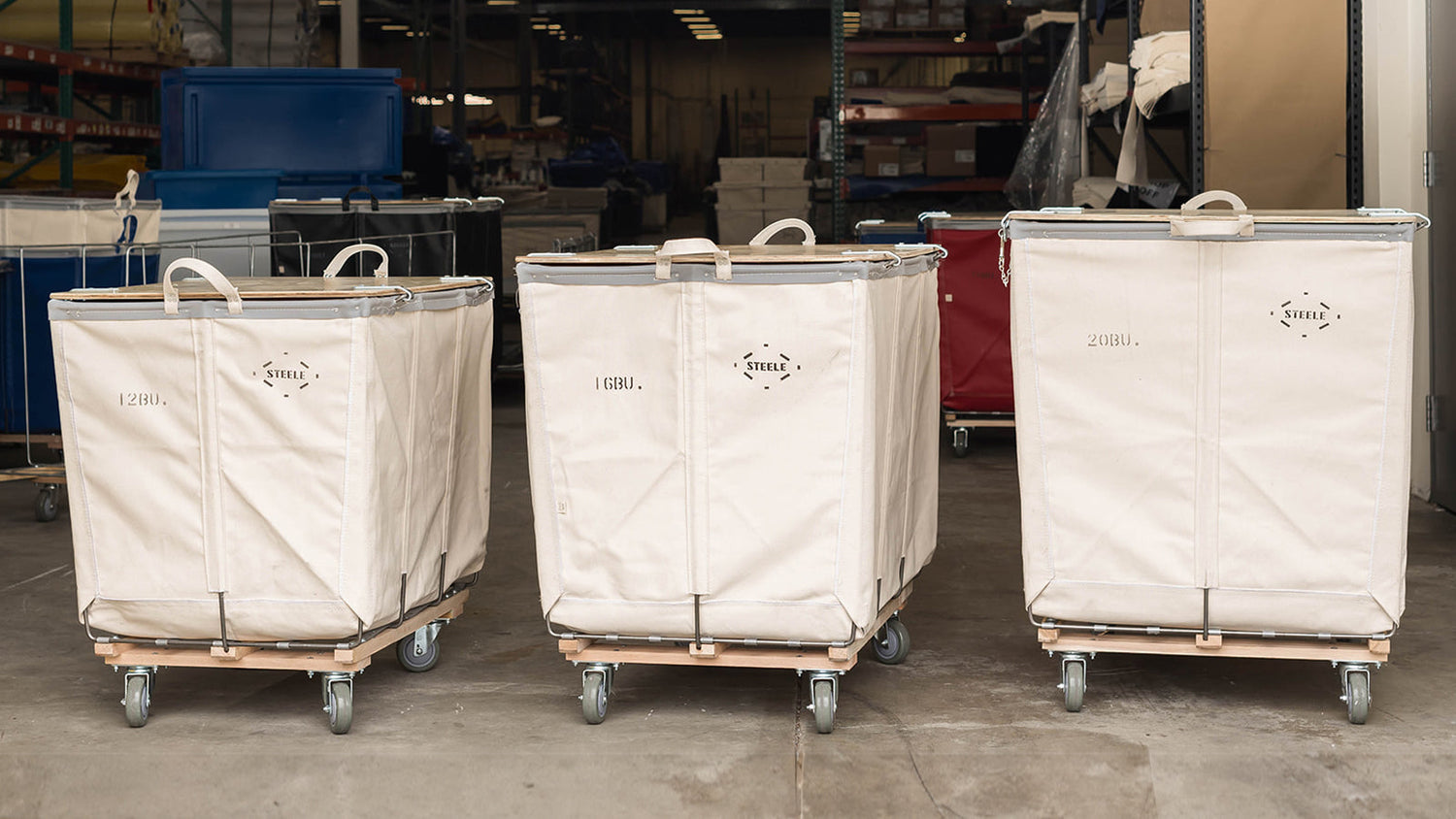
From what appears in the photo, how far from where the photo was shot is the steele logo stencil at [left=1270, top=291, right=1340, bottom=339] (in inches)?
138

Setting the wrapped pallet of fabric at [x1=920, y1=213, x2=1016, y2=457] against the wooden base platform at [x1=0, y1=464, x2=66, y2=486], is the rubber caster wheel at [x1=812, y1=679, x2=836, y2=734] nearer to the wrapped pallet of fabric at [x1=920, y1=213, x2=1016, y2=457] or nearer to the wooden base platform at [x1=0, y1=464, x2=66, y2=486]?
the wooden base platform at [x1=0, y1=464, x2=66, y2=486]

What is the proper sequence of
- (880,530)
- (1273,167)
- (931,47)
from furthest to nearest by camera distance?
(931,47) → (1273,167) → (880,530)

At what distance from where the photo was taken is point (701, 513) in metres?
3.59

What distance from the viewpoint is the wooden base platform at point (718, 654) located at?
11.8 ft

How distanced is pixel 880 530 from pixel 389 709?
1.32m

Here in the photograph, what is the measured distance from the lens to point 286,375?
354 cm

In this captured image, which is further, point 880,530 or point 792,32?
point 792,32

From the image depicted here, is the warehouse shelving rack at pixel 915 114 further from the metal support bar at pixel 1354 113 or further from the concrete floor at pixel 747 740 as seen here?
the concrete floor at pixel 747 740

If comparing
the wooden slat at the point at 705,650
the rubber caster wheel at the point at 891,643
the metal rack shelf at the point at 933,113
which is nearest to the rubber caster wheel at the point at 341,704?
the wooden slat at the point at 705,650

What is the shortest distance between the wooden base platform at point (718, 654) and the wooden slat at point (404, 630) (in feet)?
1.47

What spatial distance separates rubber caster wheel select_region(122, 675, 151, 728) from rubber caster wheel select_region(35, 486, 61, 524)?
2941 mm

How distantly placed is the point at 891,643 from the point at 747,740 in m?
0.73

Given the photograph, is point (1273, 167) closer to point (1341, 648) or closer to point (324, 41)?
point (1341, 648)

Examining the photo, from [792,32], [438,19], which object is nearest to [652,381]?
[438,19]
